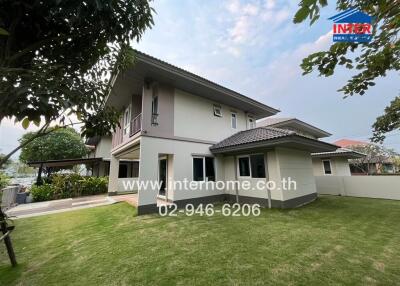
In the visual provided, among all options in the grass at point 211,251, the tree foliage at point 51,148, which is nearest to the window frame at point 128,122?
the grass at point 211,251

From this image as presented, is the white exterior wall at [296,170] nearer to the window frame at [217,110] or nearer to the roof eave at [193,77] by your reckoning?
the roof eave at [193,77]

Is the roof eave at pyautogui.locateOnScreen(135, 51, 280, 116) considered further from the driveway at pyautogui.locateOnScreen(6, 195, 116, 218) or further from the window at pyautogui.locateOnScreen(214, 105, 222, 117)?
the driveway at pyautogui.locateOnScreen(6, 195, 116, 218)

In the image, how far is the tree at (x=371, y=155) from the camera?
79.9ft

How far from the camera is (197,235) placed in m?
4.95

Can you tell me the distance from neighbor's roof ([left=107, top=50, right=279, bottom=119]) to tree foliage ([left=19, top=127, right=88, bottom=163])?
1609 centimetres

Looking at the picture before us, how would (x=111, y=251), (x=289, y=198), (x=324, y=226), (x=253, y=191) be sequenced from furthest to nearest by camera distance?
(x=253, y=191), (x=289, y=198), (x=324, y=226), (x=111, y=251)

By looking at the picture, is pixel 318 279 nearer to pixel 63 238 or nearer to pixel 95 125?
pixel 95 125

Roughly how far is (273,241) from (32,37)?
5.88 m

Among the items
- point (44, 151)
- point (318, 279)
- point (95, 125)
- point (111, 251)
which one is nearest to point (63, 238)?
point (111, 251)

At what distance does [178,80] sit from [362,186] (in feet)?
43.4

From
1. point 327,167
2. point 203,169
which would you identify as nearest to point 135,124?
point 203,169

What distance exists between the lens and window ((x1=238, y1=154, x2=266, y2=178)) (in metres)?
8.47

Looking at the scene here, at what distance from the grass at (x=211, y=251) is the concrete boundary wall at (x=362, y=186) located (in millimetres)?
5468

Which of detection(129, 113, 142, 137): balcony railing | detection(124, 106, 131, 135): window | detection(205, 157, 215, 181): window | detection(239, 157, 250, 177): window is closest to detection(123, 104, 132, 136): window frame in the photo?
detection(124, 106, 131, 135): window
